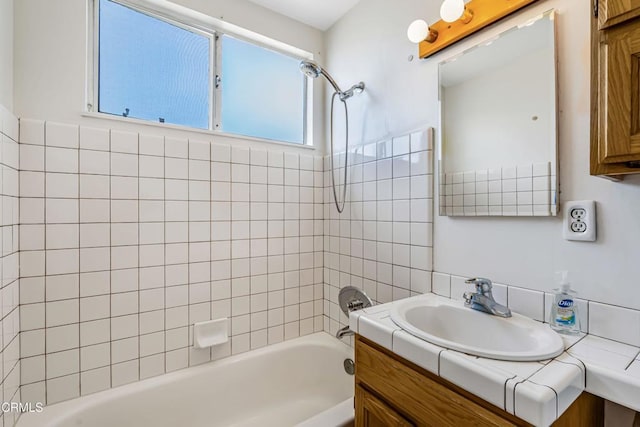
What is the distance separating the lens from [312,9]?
6.20ft

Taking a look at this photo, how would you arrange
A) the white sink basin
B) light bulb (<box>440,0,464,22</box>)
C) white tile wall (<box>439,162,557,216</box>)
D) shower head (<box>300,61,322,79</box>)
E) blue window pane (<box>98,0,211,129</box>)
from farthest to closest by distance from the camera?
shower head (<box>300,61,322,79</box>)
blue window pane (<box>98,0,211,129</box>)
light bulb (<box>440,0,464,22</box>)
white tile wall (<box>439,162,557,216</box>)
the white sink basin

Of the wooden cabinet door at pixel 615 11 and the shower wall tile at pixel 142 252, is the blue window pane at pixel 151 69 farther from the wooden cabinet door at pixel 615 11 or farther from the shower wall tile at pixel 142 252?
the wooden cabinet door at pixel 615 11

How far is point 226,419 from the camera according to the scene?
1.63 meters

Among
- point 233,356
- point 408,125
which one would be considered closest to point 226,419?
point 233,356

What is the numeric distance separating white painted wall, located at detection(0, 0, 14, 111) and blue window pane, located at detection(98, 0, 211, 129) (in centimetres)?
32

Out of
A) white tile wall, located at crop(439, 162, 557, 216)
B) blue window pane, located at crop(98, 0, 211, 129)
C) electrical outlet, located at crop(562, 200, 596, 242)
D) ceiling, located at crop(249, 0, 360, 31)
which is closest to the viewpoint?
electrical outlet, located at crop(562, 200, 596, 242)

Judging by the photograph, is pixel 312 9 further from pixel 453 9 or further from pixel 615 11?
pixel 615 11

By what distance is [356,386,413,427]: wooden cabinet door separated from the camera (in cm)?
93

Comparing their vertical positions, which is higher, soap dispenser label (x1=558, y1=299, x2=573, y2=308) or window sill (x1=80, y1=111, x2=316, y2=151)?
window sill (x1=80, y1=111, x2=316, y2=151)

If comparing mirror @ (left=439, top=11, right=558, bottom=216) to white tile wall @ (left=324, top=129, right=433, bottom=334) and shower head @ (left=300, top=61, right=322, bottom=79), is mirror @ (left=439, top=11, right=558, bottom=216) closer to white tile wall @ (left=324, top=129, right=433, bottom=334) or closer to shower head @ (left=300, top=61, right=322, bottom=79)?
white tile wall @ (left=324, top=129, right=433, bottom=334)

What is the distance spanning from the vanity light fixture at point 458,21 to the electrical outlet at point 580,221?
28.8 inches

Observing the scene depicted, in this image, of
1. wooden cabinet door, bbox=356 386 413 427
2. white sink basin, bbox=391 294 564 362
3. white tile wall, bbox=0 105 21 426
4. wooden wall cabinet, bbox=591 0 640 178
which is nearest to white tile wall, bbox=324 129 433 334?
white sink basin, bbox=391 294 564 362

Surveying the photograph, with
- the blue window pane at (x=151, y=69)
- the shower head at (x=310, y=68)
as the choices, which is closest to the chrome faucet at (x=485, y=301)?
the shower head at (x=310, y=68)

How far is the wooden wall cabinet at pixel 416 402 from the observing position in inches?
28.6
